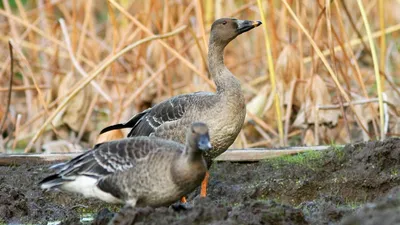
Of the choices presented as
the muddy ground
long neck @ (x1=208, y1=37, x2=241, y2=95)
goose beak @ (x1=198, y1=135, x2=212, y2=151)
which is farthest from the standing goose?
goose beak @ (x1=198, y1=135, x2=212, y2=151)

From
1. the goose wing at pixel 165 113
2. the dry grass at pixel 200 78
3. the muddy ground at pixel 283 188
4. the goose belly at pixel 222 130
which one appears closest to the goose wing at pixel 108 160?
the muddy ground at pixel 283 188

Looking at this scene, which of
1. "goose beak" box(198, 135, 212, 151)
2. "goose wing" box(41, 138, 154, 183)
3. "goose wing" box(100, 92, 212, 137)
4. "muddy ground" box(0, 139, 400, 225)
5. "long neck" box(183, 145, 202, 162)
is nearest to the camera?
"goose beak" box(198, 135, 212, 151)

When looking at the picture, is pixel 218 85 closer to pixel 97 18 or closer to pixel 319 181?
pixel 319 181

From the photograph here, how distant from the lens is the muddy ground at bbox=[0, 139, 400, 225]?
5.79 meters

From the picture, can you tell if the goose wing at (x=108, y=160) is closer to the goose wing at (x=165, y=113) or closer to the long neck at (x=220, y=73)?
the goose wing at (x=165, y=113)

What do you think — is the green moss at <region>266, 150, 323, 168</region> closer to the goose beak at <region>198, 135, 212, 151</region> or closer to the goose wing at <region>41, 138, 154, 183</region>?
the goose wing at <region>41, 138, 154, 183</region>

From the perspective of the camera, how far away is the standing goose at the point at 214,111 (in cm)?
667

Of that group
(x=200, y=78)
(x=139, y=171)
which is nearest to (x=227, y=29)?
(x=139, y=171)

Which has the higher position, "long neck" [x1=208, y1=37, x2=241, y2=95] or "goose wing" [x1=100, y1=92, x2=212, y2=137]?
"long neck" [x1=208, y1=37, x2=241, y2=95]

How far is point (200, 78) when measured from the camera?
10234mm

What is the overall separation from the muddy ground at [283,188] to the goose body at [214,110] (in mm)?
598

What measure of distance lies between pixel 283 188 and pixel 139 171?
2036 mm

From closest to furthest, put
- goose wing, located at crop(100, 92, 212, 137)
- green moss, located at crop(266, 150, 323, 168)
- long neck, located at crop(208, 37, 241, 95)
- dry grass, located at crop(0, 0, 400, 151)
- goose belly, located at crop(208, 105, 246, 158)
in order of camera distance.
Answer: goose belly, located at crop(208, 105, 246, 158), long neck, located at crop(208, 37, 241, 95), goose wing, located at crop(100, 92, 212, 137), green moss, located at crop(266, 150, 323, 168), dry grass, located at crop(0, 0, 400, 151)

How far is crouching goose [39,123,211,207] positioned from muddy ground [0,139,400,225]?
0.19 m
